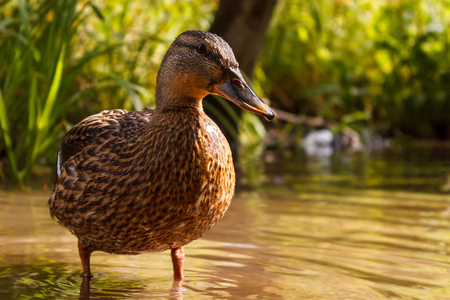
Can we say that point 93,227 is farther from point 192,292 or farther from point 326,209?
point 326,209

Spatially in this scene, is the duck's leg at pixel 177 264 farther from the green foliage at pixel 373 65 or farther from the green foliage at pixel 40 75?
the green foliage at pixel 373 65

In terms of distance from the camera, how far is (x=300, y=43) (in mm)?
11523

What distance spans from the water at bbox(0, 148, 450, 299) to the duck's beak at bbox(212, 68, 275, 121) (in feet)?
2.75

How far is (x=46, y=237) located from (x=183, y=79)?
1599 mm

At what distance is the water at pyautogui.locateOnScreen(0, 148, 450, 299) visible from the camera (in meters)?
3.16

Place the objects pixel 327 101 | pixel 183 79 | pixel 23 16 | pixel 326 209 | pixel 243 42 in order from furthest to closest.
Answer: pixel 327 101 → pixel 243 42 → pixel 326 209 → pixel 23 16 → pixel 183 79


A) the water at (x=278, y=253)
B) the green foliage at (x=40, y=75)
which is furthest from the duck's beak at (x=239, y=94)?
the green foliage at (x=40, y=75)

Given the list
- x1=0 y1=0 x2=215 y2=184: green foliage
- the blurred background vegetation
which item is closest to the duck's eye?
x1=0 y1=0 x2=215 y2=184: green foliage

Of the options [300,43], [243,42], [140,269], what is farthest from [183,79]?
[300,43]

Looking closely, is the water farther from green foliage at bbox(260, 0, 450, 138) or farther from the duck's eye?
green foliage at bbox(260, 0, 450, 138)

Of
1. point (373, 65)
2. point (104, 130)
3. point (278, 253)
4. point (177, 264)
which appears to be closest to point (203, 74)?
point (104, 130)

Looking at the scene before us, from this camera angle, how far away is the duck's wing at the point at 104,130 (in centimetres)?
318

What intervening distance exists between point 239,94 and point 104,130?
0.76 m

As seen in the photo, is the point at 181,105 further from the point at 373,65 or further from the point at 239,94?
the point at 373,65
